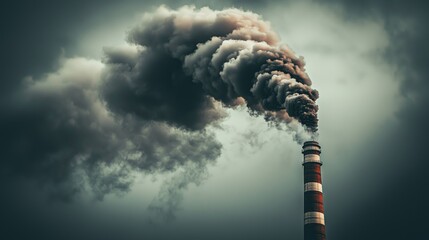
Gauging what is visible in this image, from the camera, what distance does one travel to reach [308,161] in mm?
46688

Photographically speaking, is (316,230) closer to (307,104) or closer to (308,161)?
(308,161)

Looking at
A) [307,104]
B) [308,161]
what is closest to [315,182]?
[308,161]

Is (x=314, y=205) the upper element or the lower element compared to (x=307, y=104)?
lower

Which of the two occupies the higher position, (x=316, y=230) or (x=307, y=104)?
(x=307, y=104)

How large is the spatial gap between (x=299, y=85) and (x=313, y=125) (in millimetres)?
3216

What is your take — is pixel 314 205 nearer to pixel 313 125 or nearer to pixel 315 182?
pixel 315 182

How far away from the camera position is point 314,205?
4531 cm

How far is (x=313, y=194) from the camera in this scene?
4562cm

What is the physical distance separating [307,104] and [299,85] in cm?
152

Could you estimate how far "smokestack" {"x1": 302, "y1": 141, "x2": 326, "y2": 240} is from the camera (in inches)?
1758

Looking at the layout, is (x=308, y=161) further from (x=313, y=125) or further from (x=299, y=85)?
(x=299, y=85)

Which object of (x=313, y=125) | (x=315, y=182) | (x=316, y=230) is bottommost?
(x=316, y=230)

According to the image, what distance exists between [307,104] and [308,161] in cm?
497

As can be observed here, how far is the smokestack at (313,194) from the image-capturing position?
44656 millimetres
